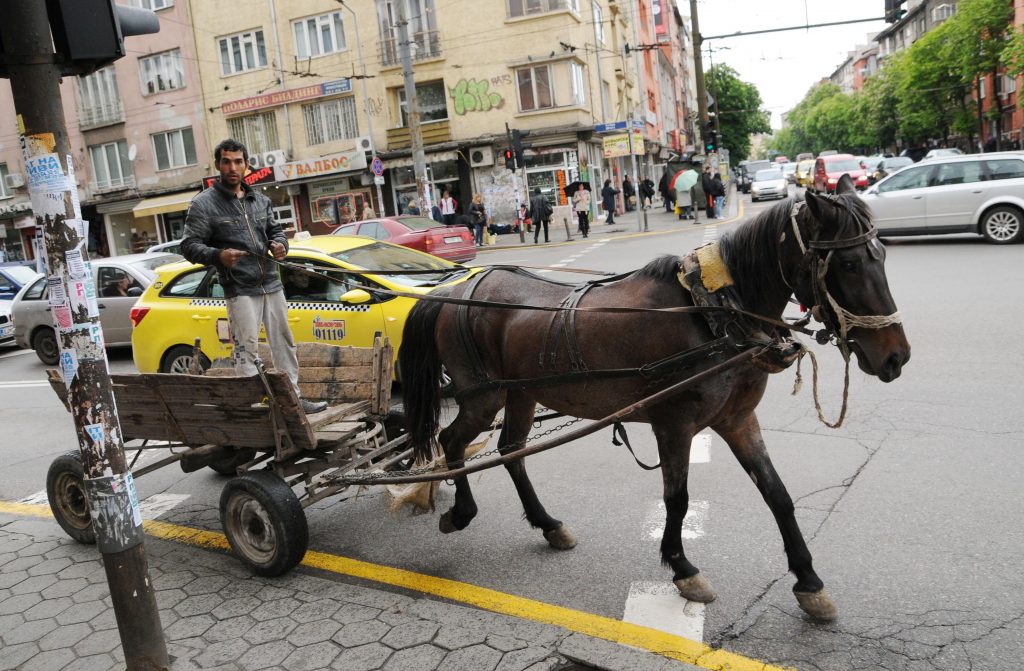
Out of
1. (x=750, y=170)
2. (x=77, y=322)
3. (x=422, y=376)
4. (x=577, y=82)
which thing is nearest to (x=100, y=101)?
(x=577, y=82)

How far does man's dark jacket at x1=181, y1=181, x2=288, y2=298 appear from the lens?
4852 mm

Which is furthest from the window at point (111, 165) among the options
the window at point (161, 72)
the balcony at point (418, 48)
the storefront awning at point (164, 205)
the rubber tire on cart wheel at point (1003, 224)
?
the rubber tire on cart wheel at point (1003, 224)

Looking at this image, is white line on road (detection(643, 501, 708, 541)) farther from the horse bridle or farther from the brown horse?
the horse bridle

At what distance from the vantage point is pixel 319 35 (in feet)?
113

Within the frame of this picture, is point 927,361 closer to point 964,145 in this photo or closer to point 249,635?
point 249,635

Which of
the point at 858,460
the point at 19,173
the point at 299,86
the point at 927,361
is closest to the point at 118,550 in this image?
the point at 858,460

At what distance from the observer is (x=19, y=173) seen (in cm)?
4156

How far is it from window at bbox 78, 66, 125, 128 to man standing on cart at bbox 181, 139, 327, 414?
38.3 m

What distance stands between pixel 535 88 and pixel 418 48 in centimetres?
557

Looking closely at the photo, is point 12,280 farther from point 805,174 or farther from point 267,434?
point 805,174

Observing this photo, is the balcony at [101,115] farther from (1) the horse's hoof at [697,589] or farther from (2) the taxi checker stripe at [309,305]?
(1) the horse's hoof at [697,589]

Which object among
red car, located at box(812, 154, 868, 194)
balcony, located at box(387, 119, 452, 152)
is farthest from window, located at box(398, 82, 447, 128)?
red car, located at box(812, 154, 868, 194)

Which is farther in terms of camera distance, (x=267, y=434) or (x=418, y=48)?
(x=418, y=48)

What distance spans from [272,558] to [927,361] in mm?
6430
